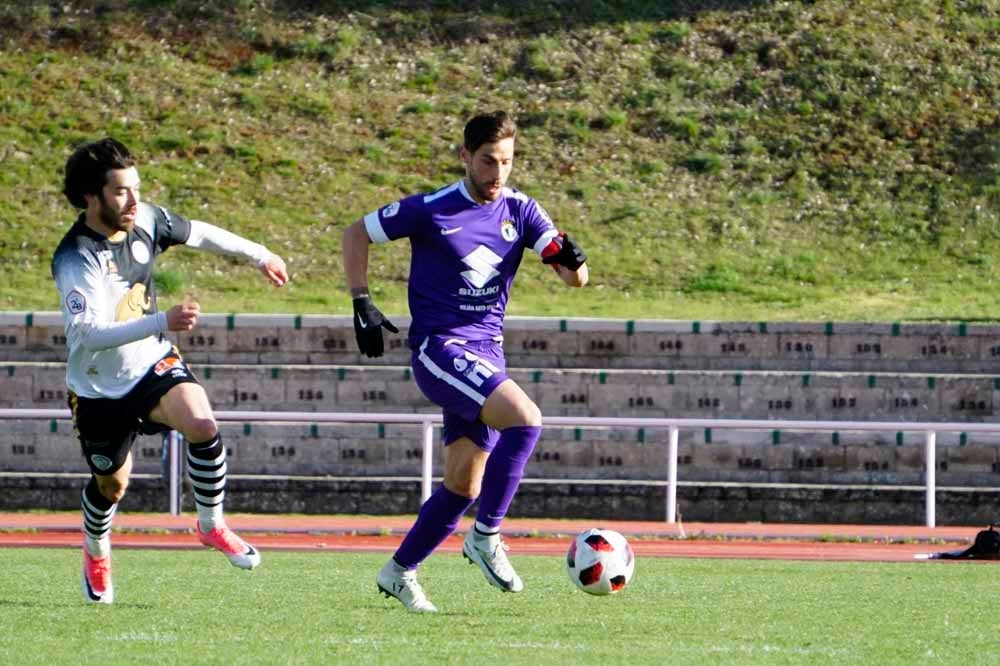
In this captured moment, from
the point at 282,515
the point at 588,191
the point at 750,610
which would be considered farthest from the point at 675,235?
the point at 750,610

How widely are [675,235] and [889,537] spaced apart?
463 inches

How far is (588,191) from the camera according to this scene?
26.8 meters

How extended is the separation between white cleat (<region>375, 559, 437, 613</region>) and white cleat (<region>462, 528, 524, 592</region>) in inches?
10.2

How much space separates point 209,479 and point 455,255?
146 centimetres

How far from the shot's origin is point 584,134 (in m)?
28.3

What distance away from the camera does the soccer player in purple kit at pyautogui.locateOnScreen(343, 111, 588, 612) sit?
23.1 feet

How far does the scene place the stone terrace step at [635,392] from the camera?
1883cm

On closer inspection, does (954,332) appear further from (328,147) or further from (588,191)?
(328,147)

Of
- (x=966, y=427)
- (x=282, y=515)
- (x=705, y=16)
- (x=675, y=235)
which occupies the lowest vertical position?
(x=282, y=515)

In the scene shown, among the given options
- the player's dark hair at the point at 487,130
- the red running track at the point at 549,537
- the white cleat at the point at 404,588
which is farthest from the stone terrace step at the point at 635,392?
the player's dark hair at the point at 487,130

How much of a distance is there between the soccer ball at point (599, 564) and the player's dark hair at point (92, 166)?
257cm

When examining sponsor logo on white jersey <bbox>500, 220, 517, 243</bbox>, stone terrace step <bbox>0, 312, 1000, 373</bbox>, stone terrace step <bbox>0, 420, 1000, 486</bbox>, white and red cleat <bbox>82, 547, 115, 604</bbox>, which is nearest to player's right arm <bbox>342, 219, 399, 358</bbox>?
sponsor logo on white jersey <bbox>500, 220, 517, 243</bbox>

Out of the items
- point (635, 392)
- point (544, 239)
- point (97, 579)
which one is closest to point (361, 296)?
point (544, 239)

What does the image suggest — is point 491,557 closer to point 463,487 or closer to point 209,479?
point 463,487
